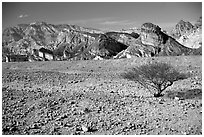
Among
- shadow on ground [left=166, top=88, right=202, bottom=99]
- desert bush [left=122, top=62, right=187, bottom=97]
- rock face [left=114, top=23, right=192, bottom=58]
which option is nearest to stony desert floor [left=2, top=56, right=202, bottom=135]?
shadow on ground [left=166, top=88, right=202, bottom=99]

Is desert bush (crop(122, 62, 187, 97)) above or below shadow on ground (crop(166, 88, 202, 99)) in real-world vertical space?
above

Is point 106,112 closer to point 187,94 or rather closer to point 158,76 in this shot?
point 158,76

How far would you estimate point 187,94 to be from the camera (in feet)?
44.6

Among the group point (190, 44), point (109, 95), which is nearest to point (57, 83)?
point (109, 95)

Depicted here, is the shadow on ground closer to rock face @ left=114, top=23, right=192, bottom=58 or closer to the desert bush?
the desert bush

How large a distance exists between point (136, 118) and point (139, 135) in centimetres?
140

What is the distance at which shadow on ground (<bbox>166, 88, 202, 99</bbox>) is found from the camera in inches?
510

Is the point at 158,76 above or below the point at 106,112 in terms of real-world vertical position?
above

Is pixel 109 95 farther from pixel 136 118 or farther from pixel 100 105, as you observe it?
pixel 136 118

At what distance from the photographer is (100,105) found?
37.6ft

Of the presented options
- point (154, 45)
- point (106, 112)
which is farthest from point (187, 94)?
point (154, 45)

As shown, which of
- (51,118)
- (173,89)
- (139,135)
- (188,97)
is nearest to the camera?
(139,135)

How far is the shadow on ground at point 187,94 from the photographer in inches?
510

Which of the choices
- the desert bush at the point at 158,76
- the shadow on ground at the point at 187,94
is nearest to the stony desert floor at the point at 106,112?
the shadow on ground at the point at 187,94
